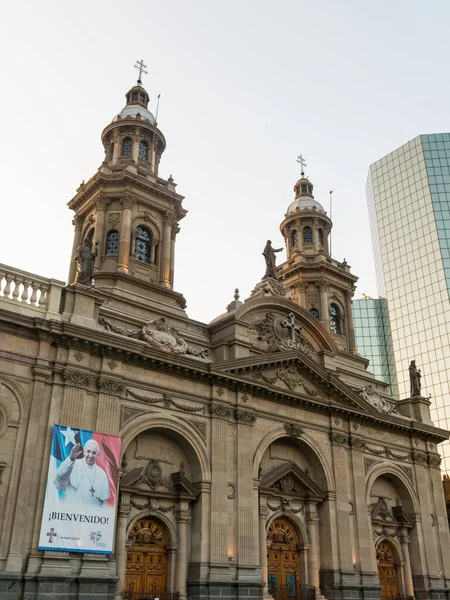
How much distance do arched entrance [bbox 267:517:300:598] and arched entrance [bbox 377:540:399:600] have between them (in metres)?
6.71

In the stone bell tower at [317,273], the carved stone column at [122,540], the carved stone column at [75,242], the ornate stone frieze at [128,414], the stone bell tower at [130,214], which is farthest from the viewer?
the stone bell tower at [317,273]

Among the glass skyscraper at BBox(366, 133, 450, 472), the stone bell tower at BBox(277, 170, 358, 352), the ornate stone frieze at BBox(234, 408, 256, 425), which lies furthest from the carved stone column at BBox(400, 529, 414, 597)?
the glass skyscraper at BBox(366, 133, 450, 472)

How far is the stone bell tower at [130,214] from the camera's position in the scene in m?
36.3

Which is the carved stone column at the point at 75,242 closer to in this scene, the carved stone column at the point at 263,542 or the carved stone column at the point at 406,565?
the carved stone column at the point at 263,542

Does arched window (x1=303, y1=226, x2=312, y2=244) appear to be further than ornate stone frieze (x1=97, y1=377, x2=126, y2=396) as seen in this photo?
Yes

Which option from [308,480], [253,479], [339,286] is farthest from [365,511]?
[339,286]

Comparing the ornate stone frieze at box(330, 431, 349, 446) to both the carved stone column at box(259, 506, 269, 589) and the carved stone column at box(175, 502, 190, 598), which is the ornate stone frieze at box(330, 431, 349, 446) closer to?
the carved stone column at box(259, 506, 269, 589)

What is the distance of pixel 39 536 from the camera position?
22.5 meters

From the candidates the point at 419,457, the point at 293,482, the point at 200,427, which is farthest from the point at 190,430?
the point at 419,457

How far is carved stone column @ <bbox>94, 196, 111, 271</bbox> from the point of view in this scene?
119 feet

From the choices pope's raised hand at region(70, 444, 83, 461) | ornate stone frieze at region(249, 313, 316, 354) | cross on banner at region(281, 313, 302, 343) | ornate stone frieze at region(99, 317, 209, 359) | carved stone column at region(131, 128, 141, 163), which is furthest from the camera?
carved stone column at region(131, 128, 141, 163)

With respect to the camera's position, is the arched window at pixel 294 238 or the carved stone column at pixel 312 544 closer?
the carved stone column at pixel 312 544

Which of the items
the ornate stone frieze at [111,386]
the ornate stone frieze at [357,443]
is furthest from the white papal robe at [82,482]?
the ornate stone frieze at [357,443]

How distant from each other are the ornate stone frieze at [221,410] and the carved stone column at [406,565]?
15.0m
